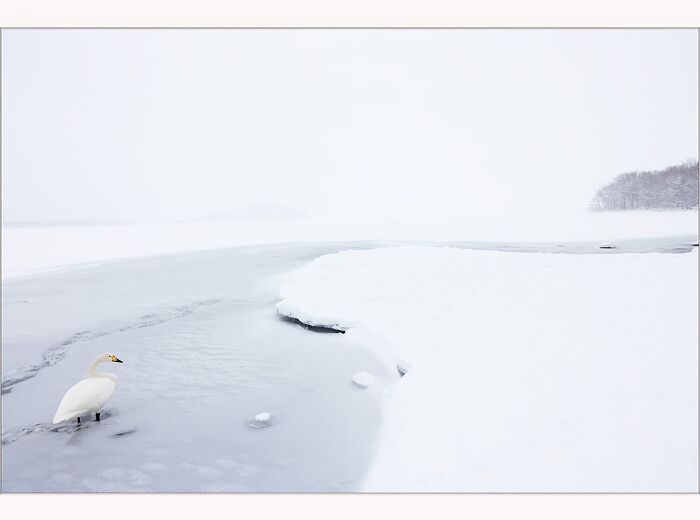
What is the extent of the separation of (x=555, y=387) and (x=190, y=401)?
495 centimetres

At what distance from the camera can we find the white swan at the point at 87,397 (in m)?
4.69

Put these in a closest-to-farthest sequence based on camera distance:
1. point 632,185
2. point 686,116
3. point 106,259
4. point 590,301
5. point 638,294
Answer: point 638,294 → point 590,301 → point 686,116 → point 632,185 → point 106,259

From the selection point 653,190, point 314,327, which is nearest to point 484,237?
point 653,190

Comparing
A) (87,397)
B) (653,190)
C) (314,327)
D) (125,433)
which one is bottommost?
(125,433)

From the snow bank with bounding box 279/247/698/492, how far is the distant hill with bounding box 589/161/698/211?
173cm

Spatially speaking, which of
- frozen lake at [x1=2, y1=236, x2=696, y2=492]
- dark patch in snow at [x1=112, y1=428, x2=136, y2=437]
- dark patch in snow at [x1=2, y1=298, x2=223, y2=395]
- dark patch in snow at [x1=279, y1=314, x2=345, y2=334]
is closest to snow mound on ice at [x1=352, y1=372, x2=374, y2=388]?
frozen lake at [x1=2, y1=236, x2=696, y2=492]

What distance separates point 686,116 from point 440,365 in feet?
19.0

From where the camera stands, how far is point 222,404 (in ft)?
17.4

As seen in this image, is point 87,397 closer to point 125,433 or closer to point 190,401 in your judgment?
point 125,433

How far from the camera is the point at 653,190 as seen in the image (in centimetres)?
908

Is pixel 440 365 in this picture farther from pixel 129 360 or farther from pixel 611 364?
pixel 129 360

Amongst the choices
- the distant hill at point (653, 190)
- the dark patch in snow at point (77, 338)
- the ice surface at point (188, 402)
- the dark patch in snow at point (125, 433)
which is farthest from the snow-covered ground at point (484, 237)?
the dark patch in snow at point (77, 338)

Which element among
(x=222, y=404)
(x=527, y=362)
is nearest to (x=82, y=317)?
(x=222, y=404)

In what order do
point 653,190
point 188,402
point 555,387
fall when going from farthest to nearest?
point 653,190
point 188,402
point 555,387
